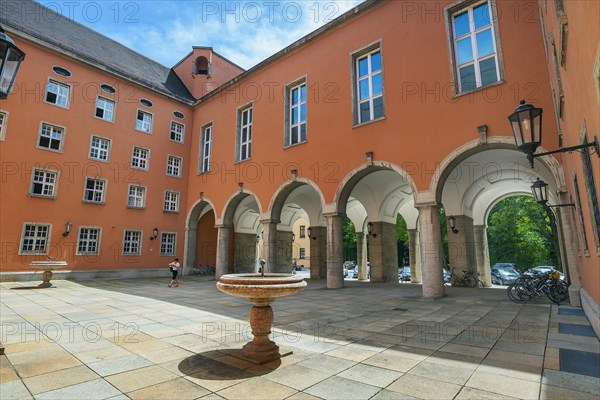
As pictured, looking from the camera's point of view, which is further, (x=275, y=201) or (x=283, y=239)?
(x=283, y=239)

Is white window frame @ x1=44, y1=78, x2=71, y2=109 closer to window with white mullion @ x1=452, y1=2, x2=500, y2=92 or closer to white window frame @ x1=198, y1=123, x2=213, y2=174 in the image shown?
white window frame @ x1=198, y1=123, x2=213, y2=174

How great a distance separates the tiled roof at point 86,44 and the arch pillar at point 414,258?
61.0 feet

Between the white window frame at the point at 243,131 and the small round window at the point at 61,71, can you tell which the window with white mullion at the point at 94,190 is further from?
the white window frame at the point at 243,131

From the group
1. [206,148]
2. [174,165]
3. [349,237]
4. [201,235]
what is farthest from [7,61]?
[349,237]

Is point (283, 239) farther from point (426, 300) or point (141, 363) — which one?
point (141, 363)

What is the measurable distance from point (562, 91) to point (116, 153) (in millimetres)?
21687

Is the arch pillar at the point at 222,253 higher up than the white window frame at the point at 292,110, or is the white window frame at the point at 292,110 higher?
the white window frame at the point at 292,110

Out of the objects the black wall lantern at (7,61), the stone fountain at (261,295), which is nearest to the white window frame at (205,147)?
the black wall lantern at (7,61)

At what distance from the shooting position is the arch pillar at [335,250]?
45.9ft

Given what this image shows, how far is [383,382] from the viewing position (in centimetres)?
367

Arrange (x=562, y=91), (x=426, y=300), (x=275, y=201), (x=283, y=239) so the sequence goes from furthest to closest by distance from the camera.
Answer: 1. (x=283, y=239)
2. (x=275, y=201)
3. (x=426, y=300)
4. (x=562, y=91)

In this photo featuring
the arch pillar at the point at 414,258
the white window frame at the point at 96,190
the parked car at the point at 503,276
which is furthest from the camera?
the parked car at the point at 503,276

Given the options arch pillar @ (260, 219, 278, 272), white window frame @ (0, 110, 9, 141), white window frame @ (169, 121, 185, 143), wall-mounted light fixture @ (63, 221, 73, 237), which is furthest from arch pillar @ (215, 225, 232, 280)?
white window frame @ (0, 110, 9, 141)

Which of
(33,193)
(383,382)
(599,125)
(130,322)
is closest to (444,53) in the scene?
(599,125)
